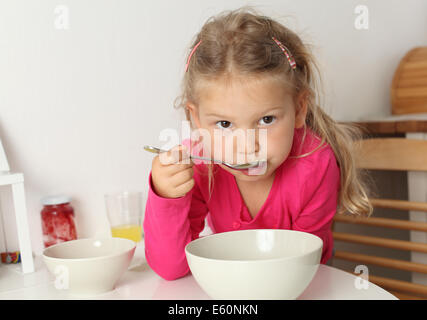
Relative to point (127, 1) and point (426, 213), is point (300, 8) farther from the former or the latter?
point (426, 213)

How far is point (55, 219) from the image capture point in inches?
37.1

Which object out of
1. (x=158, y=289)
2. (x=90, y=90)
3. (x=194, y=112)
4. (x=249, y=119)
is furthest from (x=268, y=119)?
(x=90, y=90)

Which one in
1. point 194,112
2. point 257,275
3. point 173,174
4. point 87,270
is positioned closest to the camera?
point 257,275

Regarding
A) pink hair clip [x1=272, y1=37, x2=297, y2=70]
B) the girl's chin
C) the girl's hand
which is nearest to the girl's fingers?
the girl's hand

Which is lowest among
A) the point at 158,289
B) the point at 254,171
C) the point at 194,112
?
the point at 158,289

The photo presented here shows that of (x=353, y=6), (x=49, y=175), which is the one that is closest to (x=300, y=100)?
(x=49, y=175)

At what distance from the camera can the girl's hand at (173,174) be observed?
741mm

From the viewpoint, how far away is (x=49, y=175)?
0.97m

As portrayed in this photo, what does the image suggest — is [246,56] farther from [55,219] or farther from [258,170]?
[55,219]

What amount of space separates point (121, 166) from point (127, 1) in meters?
0.36

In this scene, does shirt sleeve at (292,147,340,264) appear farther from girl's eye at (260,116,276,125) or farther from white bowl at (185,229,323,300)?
white bowl at (185,229,323,300)

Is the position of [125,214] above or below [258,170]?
below

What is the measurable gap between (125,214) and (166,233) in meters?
0.29

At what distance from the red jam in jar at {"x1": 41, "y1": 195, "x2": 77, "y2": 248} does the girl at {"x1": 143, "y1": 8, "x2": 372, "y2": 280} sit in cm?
23
